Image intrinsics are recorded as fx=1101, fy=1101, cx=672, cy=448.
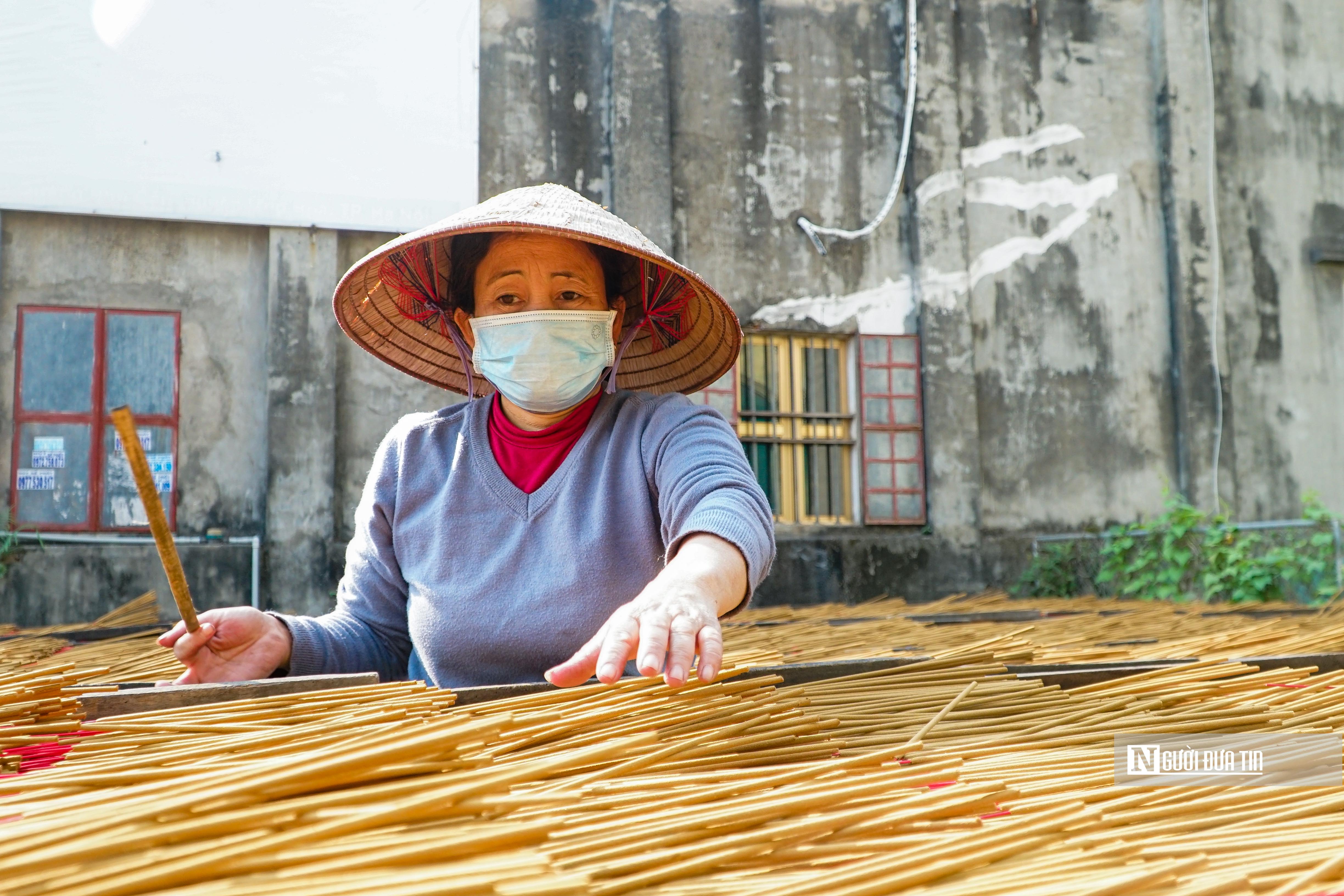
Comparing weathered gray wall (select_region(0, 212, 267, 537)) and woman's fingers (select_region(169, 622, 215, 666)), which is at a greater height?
weathered gray wall (select_region(0, 212, 267, 537))

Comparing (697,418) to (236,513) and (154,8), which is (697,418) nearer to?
(236,513)

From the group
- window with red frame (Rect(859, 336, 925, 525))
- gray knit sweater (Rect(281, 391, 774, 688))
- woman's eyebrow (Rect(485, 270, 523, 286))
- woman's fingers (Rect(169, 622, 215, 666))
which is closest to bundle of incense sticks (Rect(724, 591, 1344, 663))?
gray knit sweater (Rect(281, 391, 774, 688))

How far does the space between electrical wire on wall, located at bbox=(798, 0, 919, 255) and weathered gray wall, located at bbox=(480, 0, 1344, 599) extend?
0.19 ft

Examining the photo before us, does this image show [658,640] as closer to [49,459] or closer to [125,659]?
[125,659]

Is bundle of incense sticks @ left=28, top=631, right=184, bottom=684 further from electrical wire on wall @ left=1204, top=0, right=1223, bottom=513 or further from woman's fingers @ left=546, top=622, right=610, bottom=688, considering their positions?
electrical wire on wall @ left=1204, top=0, right=1223, bottom=513

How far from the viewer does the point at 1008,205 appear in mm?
6680

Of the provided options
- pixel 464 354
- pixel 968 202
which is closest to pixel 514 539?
pixel 464 354

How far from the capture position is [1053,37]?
6.88 meters

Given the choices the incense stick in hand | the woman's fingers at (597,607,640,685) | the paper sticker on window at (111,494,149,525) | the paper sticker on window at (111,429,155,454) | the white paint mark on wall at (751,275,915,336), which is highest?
the white paint mark on wall at (751,275,915,336)

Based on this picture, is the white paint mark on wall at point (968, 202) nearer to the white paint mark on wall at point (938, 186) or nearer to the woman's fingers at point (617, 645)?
the white paint mark on wall at point (938, 186)

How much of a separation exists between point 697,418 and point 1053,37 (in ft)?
20.6

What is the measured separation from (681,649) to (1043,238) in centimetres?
636

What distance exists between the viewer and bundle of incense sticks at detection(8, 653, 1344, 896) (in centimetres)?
57

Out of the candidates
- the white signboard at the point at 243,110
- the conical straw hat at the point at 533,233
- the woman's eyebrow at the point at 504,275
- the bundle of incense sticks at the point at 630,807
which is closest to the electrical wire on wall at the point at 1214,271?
the white signboard at the point at 243,110
